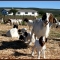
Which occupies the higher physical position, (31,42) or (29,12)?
(31,42)

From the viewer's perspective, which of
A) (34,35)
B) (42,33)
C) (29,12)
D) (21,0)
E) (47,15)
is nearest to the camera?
(21,0)

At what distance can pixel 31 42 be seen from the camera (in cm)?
1158

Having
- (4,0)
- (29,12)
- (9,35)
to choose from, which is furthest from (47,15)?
(29,12)

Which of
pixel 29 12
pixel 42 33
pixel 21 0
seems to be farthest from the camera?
pixel 29 12

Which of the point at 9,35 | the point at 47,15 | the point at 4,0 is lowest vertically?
the point at 9,35

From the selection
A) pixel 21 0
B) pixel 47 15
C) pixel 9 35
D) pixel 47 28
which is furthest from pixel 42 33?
pixel 9 35

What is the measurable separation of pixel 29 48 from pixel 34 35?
1.08 m

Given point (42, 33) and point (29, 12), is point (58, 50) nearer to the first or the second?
point (42, 33)

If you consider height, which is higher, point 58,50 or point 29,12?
point 58,50

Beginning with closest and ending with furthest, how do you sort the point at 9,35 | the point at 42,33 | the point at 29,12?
the point at 42,33
the point at 9,35
the point at 29,12

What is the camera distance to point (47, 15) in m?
9.57

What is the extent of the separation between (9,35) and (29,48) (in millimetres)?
3987

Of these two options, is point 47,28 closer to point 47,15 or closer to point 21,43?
point 47,15

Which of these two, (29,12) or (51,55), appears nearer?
(51,55)
